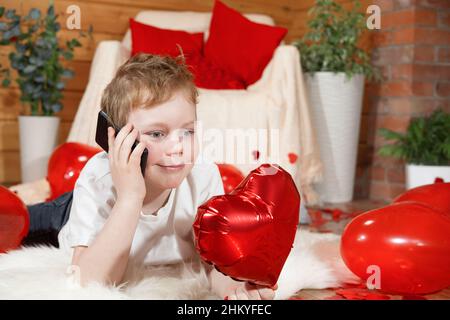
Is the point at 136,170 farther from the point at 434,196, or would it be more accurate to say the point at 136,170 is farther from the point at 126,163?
the point at 434,196

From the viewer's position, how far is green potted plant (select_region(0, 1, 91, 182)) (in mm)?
2352

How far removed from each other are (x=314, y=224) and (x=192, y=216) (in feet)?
2.74

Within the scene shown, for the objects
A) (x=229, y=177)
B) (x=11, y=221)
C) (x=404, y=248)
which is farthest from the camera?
(x=229, y=177)

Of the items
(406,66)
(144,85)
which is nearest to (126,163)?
(144,85)

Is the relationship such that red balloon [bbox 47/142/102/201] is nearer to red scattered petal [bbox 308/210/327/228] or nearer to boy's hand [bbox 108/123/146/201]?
red scattered petal [bbox 308/210/327/228]

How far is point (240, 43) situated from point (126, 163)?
1683 millimetres

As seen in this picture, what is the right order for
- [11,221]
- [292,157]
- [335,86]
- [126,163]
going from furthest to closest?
[335,86] < [292,157] < [11,221] < [126,163]

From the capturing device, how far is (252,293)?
966 mm

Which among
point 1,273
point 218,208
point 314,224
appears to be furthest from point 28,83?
point 218,208

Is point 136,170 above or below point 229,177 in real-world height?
above

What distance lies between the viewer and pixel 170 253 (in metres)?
1.13

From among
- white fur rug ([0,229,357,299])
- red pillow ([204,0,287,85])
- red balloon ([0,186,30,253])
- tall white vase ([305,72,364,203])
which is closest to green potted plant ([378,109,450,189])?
tall white vase ([305,72,364,203])

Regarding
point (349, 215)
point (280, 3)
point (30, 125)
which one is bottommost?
point (349, 215)

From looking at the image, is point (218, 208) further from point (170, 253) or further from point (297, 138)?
point (297, 138)
